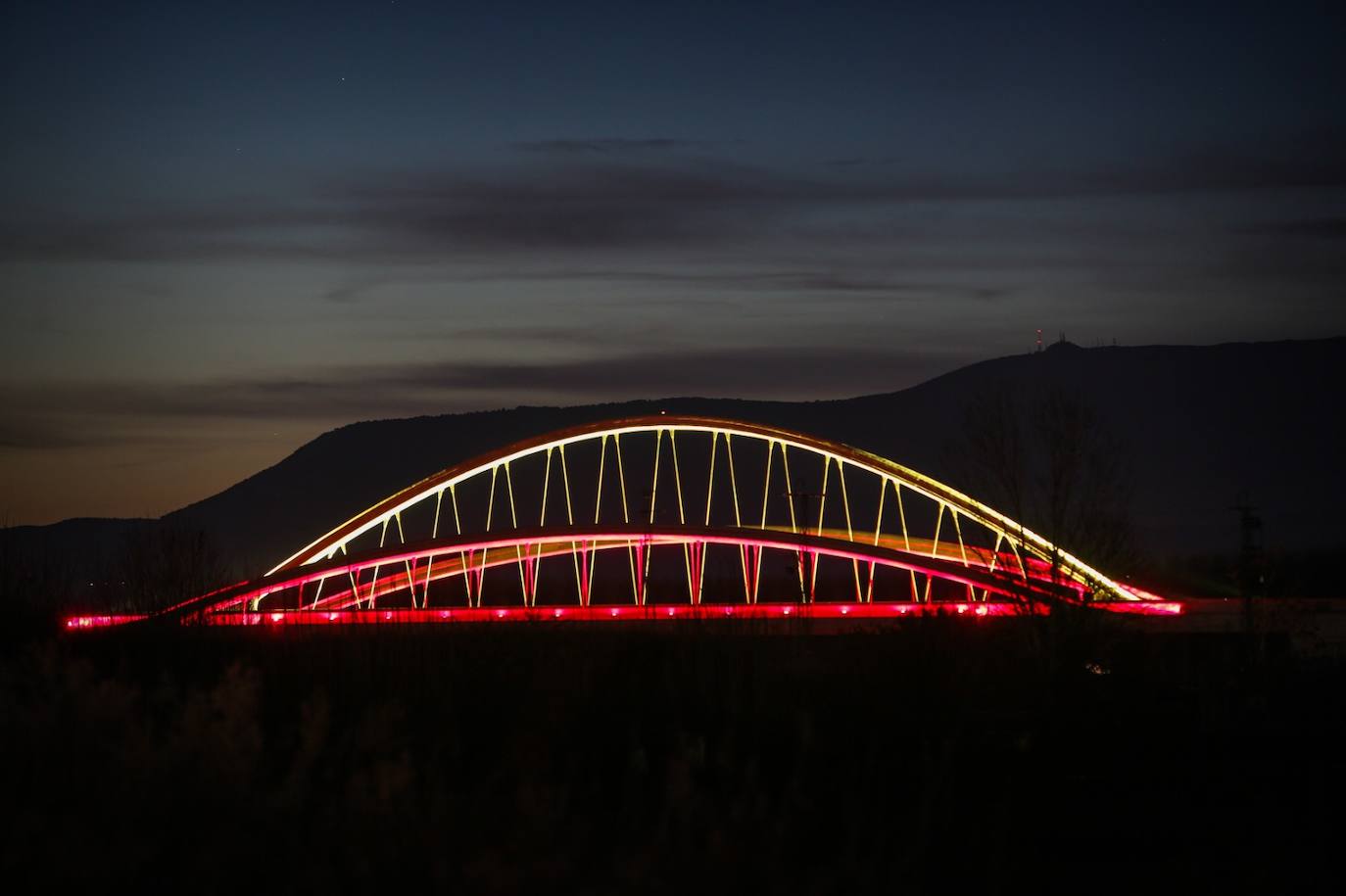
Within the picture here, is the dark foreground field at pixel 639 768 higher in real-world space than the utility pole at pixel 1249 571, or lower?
lower

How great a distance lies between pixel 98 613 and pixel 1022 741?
23.2 metres

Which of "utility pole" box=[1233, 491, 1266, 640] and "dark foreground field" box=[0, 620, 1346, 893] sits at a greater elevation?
"utility pole" box=[1233, 491, 1266, 640]

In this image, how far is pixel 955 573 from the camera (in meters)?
78.9

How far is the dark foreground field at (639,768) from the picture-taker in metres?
12.9

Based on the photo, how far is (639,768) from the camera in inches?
648

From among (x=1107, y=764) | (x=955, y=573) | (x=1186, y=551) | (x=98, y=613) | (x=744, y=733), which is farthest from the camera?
(x=1186, y=551)

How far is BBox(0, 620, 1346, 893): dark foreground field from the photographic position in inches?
508

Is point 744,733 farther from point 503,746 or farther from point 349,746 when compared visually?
point 349,746

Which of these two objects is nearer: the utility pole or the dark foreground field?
the dark foreground field

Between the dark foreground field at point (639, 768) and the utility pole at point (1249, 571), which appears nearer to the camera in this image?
the dark foreground field at point (639, 768)

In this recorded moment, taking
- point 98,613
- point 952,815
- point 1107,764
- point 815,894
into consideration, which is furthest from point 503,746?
point 98,613

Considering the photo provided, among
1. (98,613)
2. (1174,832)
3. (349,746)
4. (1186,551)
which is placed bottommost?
(1174,832)

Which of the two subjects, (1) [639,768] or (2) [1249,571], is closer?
(1) [639,768]

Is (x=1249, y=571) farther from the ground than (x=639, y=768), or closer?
farther from the ground
